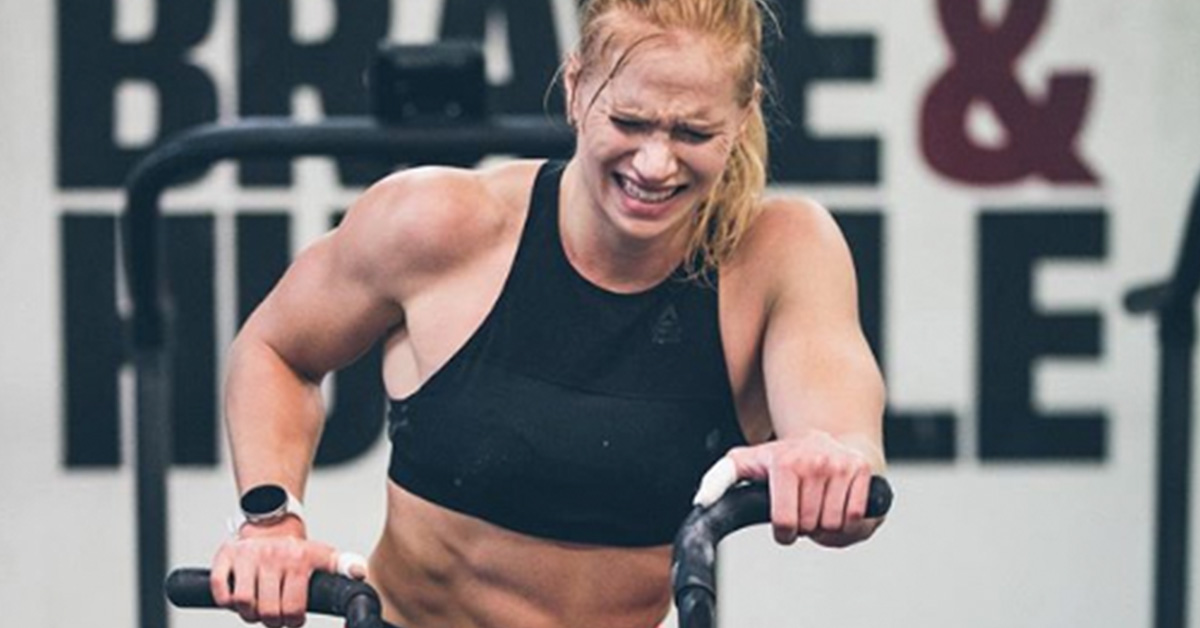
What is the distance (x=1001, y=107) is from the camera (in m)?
4.46

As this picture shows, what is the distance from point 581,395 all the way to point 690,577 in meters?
0.54

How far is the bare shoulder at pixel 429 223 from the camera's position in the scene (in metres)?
2.92

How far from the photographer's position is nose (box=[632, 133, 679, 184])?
262cm

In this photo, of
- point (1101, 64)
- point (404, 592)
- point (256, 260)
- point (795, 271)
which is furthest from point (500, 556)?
point (1101, 64)

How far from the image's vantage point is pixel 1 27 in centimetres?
435

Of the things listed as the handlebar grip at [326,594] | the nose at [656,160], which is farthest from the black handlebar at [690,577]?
the nose at [656,160]

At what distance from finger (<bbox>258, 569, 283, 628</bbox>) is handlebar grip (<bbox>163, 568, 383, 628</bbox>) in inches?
1.1

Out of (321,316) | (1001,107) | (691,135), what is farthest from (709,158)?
(1001,107)

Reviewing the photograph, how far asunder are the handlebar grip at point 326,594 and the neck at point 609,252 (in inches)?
19.8

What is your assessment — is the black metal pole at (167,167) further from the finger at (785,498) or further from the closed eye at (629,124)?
the finger at (785,498)

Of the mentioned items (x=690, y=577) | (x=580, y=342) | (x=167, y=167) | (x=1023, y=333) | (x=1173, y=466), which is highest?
(x=167, y=167)

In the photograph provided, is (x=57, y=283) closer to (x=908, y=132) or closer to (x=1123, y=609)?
(x=908, y=132)

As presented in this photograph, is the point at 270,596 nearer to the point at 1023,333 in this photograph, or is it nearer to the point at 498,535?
the point at 498,535

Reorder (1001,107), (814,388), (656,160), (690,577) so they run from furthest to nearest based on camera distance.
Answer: (1001,107) → (814,388) → (656,160) → (690,577)
